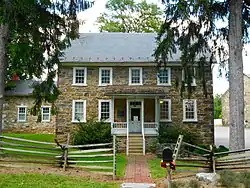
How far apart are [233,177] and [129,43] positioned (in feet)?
57.6

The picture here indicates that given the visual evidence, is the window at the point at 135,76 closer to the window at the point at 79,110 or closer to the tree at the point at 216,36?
the window at the point at 79,110

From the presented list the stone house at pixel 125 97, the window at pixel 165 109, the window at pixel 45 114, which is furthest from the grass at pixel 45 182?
the window at pixel 45 114

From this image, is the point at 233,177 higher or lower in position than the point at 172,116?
lower

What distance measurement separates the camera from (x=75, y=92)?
2181 centimetres

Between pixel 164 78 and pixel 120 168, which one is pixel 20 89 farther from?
pixel 120 168

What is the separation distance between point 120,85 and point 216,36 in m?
9.37

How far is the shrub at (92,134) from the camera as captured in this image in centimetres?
2003

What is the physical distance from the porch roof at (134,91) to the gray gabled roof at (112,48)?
1.91 metres

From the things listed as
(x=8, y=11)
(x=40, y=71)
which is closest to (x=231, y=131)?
(x=40, y=71)

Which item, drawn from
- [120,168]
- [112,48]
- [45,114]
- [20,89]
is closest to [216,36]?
[120,168]

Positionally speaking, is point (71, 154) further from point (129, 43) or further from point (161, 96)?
point (129, 43)

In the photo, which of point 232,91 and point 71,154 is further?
point 232,91

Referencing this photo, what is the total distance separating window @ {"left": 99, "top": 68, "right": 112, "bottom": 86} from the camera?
2192 centimetres

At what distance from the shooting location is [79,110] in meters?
21.8
